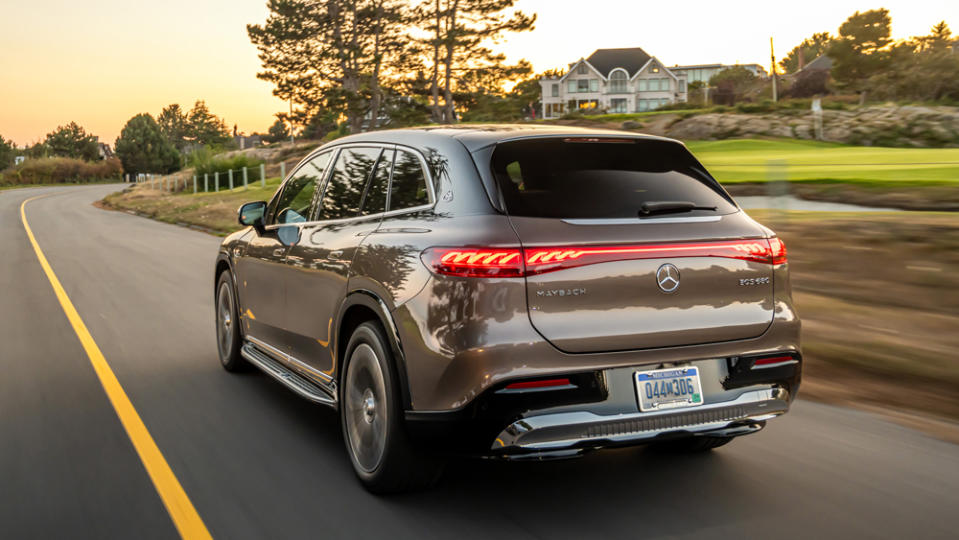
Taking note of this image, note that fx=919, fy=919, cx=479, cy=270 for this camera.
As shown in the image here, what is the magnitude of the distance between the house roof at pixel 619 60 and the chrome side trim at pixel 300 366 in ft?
307

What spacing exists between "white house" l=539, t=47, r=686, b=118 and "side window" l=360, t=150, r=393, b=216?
91670 mm

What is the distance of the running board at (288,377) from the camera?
193 inches

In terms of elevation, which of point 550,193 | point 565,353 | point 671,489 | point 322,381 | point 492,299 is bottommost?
point 671,489

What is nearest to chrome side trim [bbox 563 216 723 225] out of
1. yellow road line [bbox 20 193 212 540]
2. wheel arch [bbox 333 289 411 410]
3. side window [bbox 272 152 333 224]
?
wheel arch [bbox 333 289 411 410]

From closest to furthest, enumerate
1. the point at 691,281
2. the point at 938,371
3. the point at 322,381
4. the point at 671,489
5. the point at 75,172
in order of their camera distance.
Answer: the point at 691,281, the point at 671,489, the point at 322,381, the point at 938,371, the point at 75,172

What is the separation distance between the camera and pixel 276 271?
5.59m

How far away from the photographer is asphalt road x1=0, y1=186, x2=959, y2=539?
3801mm

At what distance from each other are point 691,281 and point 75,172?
409 feet

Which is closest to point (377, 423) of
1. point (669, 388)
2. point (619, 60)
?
point (669, 388)

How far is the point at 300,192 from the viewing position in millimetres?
5754

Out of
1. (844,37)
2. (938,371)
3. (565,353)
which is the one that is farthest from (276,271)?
(844,37)

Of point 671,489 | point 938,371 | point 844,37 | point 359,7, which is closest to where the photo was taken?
point 671,489

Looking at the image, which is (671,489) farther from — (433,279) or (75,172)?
(75,172)

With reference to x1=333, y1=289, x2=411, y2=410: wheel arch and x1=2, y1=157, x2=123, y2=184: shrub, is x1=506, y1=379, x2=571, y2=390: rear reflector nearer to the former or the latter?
x1=333, y1=289, x2=411, y2=410: wheel arch
